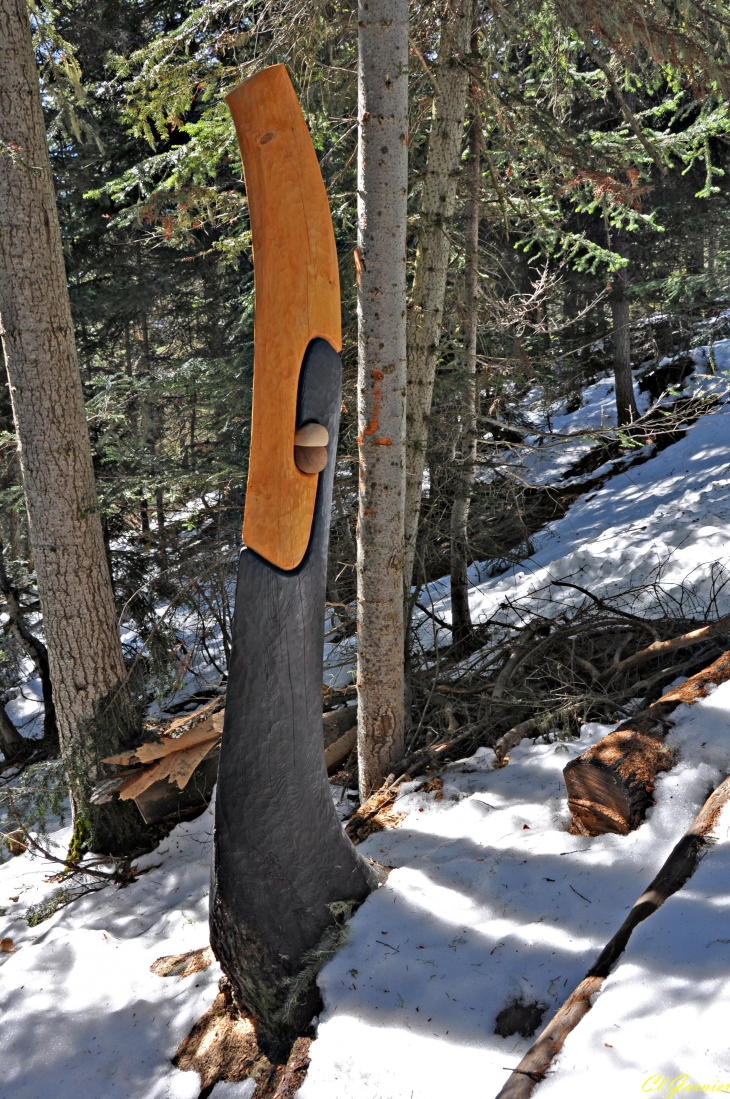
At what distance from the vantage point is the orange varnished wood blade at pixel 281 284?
2414 mm

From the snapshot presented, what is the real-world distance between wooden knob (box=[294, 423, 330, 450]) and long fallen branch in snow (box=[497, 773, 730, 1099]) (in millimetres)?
1980

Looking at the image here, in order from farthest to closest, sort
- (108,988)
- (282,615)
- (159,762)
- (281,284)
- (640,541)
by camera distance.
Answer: (640,541) < (159,762) < (108,988) < (282,615) < (281,284)

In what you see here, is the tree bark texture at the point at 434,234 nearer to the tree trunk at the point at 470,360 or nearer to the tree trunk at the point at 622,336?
the tree trunk at the point at 470,360

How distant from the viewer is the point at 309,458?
260cm

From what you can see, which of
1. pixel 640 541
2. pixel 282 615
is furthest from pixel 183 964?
pixel 640 541

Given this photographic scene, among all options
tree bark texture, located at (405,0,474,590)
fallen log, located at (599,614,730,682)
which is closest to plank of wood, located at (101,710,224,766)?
tree bark texture, located at (405,0,474,590)

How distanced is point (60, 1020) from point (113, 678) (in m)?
2.00

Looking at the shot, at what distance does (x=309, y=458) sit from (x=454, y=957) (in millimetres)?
2001

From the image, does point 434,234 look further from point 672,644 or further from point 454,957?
point 454,957

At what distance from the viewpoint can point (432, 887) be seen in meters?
3.16

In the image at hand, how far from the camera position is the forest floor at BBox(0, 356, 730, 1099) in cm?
213

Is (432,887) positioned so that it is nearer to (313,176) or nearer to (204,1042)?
(204,1042)

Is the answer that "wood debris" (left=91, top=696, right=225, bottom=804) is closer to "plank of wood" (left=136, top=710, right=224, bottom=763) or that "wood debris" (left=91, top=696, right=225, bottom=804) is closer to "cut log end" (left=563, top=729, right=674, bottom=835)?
"plank of wood" (left=136, top=710, right=224, bottom=763)
